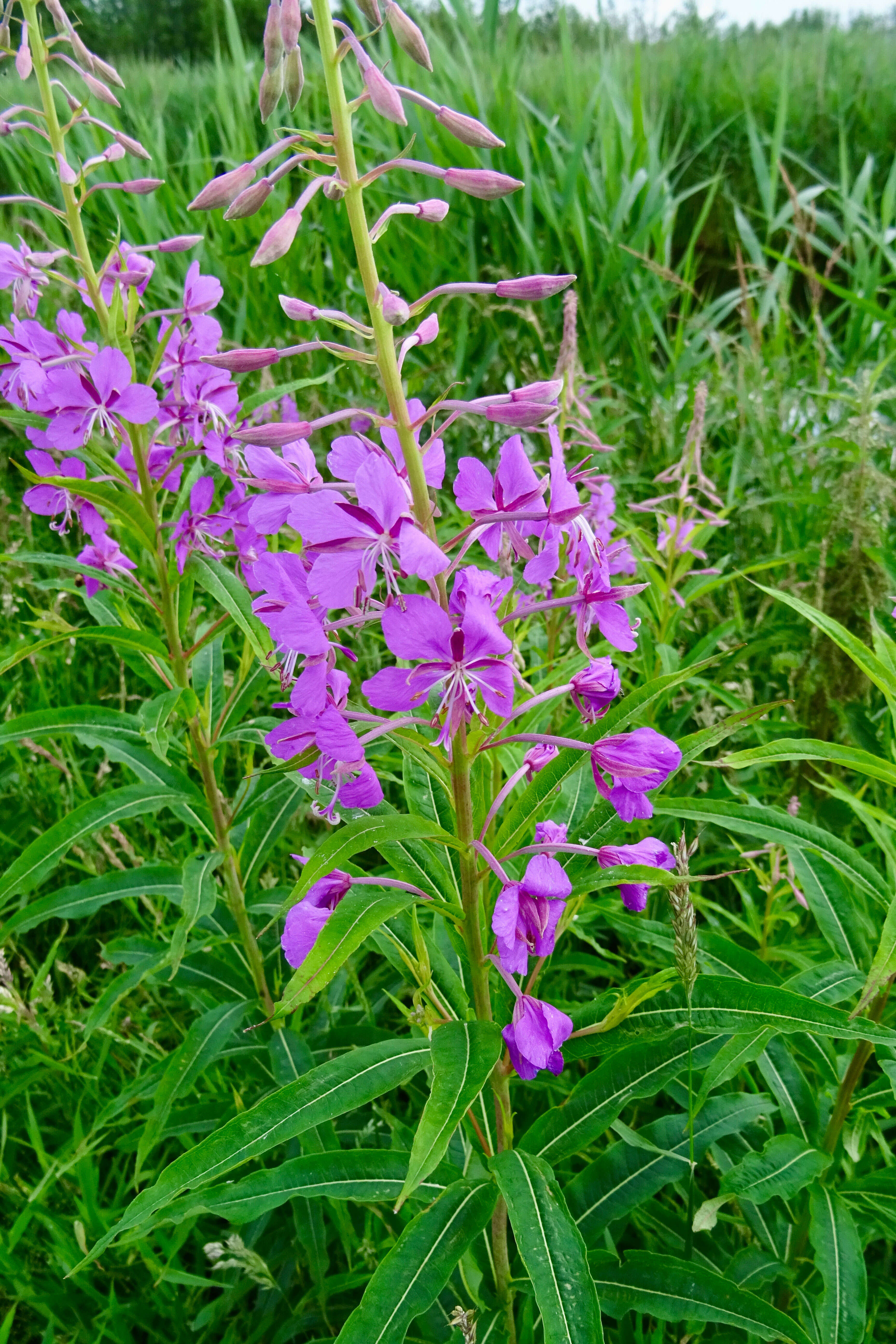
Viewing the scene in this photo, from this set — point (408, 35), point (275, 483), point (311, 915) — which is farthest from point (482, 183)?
point (311, 915)

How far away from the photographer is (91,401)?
6.02 feet

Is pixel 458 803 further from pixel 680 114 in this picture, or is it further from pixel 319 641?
pixel 680 114

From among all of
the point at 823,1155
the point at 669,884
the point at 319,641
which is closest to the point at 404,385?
the point at 319,641

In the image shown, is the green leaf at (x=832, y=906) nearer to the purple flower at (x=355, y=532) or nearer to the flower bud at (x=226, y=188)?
the purple flower at (x=355, y=532)

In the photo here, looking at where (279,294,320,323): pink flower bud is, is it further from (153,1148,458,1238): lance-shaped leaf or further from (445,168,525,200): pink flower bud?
(153,1148,458,1238): lance-shaped leaf

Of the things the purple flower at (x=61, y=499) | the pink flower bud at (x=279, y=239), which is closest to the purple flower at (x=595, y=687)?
the pink flower bud at (x=279, y=239)

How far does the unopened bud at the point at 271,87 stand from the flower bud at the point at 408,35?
15 centimetres

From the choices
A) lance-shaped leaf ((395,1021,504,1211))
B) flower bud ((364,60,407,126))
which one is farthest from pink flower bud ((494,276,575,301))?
lance-shaped leaf ((395,1021,504,1211))

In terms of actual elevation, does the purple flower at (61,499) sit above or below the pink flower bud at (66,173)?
below

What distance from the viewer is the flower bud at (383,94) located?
1.20 meters

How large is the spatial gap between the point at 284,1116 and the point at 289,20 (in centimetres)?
131

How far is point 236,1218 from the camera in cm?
131

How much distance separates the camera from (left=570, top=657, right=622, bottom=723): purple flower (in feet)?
4.25

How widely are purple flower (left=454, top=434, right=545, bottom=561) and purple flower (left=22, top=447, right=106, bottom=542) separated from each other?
3.59ft
